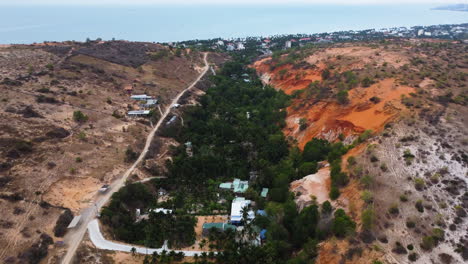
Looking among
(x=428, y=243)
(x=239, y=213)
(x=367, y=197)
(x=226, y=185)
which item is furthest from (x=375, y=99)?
(x=239, y=213)

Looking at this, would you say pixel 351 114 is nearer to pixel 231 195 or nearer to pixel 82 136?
pixel 231 195

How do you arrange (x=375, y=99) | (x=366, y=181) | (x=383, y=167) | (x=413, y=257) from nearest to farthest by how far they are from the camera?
(x=413, y=257) → (x=366, y=181) → (x=383, y=167) → (x=375, y=99)

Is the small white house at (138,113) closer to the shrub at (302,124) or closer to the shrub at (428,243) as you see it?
the shrub at (302,124)

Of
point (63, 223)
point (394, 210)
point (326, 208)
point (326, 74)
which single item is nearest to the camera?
point (394, 210)

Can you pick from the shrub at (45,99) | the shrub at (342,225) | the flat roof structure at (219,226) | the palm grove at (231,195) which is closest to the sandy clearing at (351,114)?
the palm grove at (231,195)

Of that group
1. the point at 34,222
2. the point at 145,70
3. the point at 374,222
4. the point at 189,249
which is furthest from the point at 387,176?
the point at 145,70

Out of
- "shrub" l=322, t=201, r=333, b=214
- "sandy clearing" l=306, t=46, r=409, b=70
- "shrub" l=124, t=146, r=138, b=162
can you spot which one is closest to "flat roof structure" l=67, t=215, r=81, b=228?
"shrub" l=124, t=146, r=138, b=162
